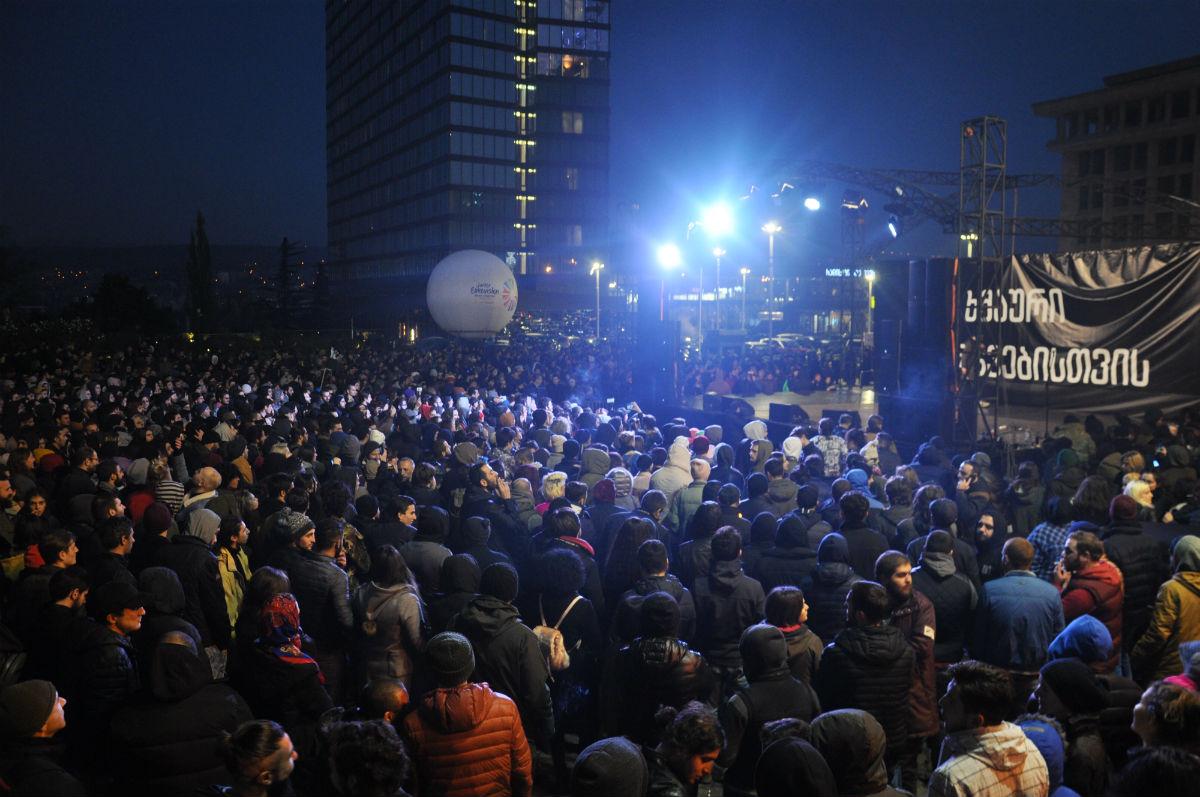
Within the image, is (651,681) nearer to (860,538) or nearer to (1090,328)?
(860,538)

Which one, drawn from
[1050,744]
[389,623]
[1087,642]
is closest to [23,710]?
[389,623]

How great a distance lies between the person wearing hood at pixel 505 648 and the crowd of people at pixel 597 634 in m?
0.01

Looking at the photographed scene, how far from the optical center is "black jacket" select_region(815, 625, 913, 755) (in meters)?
3.75

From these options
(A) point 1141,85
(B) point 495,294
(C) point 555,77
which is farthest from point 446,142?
(A) point 1141,85

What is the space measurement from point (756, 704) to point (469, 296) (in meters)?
36.3

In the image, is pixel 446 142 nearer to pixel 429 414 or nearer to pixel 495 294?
pixel 495 294

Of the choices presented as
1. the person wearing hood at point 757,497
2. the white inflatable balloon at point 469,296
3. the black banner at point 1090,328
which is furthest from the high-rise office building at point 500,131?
the person wearing hood at point 757,497

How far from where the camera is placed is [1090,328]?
39.3 feet

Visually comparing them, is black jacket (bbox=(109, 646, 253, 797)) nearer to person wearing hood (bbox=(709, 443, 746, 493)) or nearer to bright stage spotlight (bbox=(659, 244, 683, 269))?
person wearing hood (bbox=(709, 443, 746, 493))

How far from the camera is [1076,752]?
324cm

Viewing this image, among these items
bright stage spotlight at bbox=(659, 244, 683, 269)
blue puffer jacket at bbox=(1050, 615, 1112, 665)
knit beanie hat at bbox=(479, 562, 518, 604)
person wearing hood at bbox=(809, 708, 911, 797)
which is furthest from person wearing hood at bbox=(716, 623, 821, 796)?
bright stage spotlight at bbox=(659, 244, 683, 269)

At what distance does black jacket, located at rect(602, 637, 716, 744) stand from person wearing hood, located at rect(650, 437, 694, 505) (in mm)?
3809

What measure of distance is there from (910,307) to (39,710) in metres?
13.3

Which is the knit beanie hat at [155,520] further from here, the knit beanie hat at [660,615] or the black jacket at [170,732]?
the knit beanie hat at [660,615]
